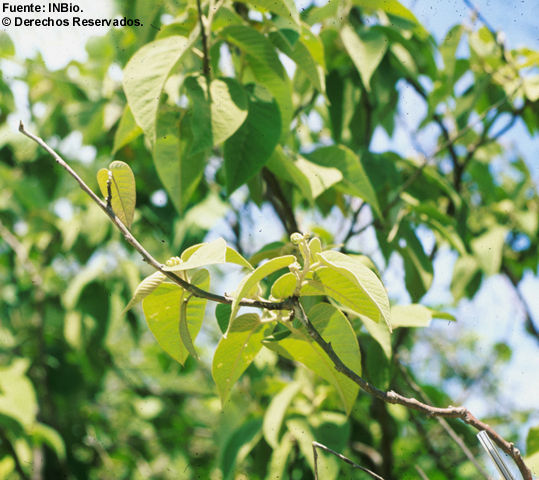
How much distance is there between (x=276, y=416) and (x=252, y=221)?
0.52 metres

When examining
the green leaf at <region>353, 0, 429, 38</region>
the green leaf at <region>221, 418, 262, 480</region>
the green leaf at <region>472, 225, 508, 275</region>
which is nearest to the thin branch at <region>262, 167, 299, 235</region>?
the green leaf at <region>353, 0, 429, 38</region>

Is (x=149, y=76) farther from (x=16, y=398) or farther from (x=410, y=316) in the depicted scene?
(x=16, y=398)

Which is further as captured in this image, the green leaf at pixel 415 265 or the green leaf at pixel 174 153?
the green leaf at pixel 415 265

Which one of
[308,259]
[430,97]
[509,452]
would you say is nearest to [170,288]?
[308,259]

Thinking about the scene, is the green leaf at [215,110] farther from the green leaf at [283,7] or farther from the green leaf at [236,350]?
the green leaf at [236,350]

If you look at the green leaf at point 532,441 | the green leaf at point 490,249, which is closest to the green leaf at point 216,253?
the green leaf at point 532,441

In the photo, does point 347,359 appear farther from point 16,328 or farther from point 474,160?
point 16,328

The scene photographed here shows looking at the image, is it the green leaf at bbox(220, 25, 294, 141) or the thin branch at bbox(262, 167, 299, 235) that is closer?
the green leaf at bbox(220, 25, 294, 141)

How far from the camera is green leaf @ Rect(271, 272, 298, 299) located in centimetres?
37

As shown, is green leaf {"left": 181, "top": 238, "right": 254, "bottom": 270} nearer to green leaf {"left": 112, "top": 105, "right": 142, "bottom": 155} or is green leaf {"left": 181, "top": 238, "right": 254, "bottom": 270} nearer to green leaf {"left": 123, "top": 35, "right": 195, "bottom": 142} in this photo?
green leaf {"left": 123, "top": 35, "right": 195, "bottom": 142}

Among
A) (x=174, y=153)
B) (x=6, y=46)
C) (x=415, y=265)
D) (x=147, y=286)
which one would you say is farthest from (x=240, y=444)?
(x=6, y=46)

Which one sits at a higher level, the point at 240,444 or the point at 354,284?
the point at 354,284

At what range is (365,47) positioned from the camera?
2.55ft

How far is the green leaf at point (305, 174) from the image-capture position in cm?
62
